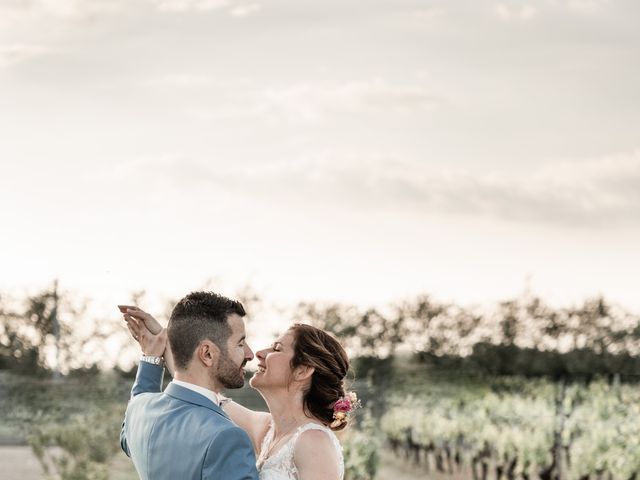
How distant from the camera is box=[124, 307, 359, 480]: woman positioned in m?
3.01

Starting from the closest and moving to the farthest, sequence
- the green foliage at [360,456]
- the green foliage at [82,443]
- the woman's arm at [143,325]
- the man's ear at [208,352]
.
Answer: the man's ear at [208,352]
the woman's arm at [143,325]
the green foliage at [82,443]
the green foliage at [360,456]

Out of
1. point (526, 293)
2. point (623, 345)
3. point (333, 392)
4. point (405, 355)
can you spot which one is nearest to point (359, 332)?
point (405, 355)

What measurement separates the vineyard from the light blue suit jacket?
736cm

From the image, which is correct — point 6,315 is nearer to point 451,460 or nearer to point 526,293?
point 451,460

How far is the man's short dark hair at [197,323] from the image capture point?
8.49 ft

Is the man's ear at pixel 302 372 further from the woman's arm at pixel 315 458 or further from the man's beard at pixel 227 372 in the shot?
Answer: the man's beard at pixel 227 372

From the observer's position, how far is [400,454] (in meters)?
13.4

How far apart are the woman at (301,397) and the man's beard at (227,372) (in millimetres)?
398

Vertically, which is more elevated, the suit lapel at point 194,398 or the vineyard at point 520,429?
the suit lapel at point 194,398

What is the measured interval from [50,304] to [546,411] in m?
6.18

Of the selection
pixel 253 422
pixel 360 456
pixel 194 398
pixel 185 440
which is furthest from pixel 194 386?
pixel 360 456

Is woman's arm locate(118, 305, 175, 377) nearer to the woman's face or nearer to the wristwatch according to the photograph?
the wristwatch

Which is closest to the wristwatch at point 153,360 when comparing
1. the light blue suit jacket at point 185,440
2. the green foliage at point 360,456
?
the light blue suit jacket at point 185,440

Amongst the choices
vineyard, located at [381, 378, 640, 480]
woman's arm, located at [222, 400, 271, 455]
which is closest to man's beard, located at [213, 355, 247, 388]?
woman's arm, located at [222, 400, 271, 455]
